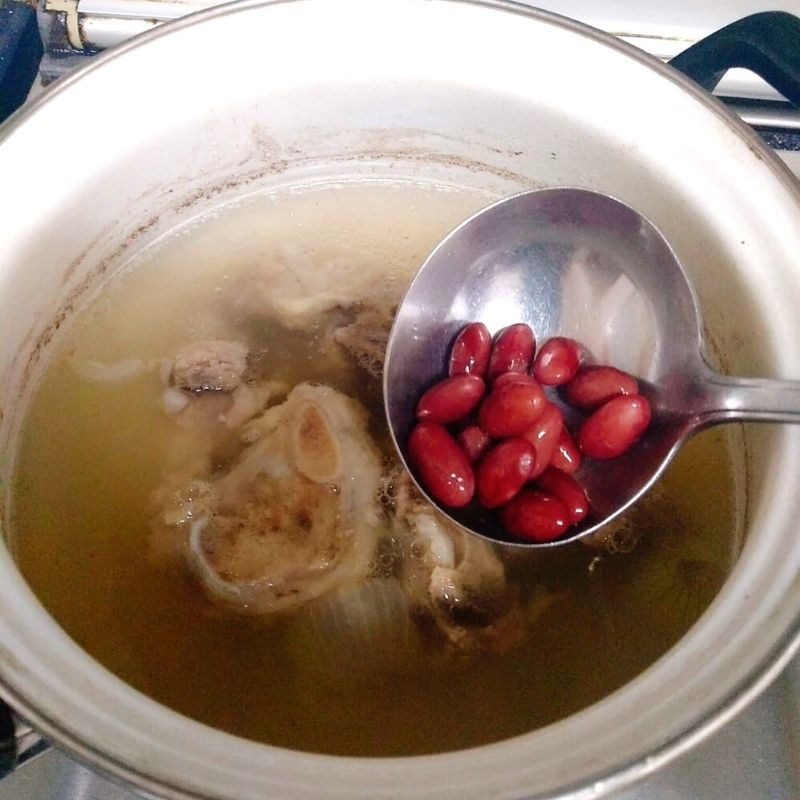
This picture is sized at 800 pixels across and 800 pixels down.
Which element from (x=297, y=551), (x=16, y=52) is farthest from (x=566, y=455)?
(x=16, y=52)

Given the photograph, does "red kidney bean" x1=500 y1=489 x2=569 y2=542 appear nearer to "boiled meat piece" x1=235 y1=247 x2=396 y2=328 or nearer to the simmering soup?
the simmering soup

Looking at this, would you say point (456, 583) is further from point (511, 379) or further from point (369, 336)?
point (369, 336)

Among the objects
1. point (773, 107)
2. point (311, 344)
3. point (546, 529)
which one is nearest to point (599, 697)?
point (546, 529)

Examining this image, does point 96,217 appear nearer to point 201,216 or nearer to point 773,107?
point 201,216

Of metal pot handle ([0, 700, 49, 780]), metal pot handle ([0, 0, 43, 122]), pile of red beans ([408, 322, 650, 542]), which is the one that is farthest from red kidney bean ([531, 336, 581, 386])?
metal pot handle ([0, 0, 43, 122])

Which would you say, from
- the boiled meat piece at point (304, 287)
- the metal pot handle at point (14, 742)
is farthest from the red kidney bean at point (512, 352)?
the metal pot handle at point (14, 742)

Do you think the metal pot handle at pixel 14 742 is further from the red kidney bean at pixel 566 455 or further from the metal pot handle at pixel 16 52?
the metal pot handle at pixel 16 52
